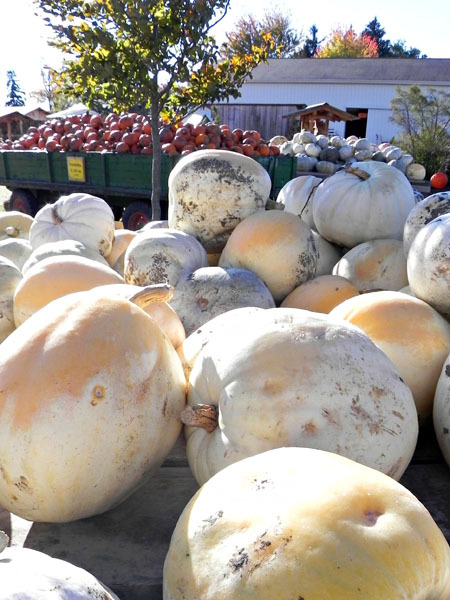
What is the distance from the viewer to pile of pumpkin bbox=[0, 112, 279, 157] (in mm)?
8955

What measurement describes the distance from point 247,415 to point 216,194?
1779 millimetres

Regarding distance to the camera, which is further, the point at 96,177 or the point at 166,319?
the point at 96,177

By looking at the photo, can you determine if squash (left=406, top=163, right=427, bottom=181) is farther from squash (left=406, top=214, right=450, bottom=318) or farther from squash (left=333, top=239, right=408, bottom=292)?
squash (left=406, top=214, right=450, bottom=318)

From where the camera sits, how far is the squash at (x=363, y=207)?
10.1 feet

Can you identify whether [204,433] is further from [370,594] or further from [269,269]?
[269,269]

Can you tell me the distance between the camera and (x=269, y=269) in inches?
105

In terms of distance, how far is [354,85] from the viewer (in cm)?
3153

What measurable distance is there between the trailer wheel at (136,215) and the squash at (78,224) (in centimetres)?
547

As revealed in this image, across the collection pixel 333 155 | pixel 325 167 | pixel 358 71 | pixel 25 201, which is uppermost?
pixel 358 71

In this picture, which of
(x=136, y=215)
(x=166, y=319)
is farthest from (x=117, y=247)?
(x=136, y=215)

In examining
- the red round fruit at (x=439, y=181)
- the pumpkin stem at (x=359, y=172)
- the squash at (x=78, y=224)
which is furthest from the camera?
the red round fruit at (x=439, y=181)

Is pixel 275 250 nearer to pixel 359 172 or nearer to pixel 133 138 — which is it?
pixel 359 172

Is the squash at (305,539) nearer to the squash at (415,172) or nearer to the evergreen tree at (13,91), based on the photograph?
the squash at (415,172)

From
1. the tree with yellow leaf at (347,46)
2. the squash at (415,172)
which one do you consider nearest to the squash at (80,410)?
the squash at (415,172)
